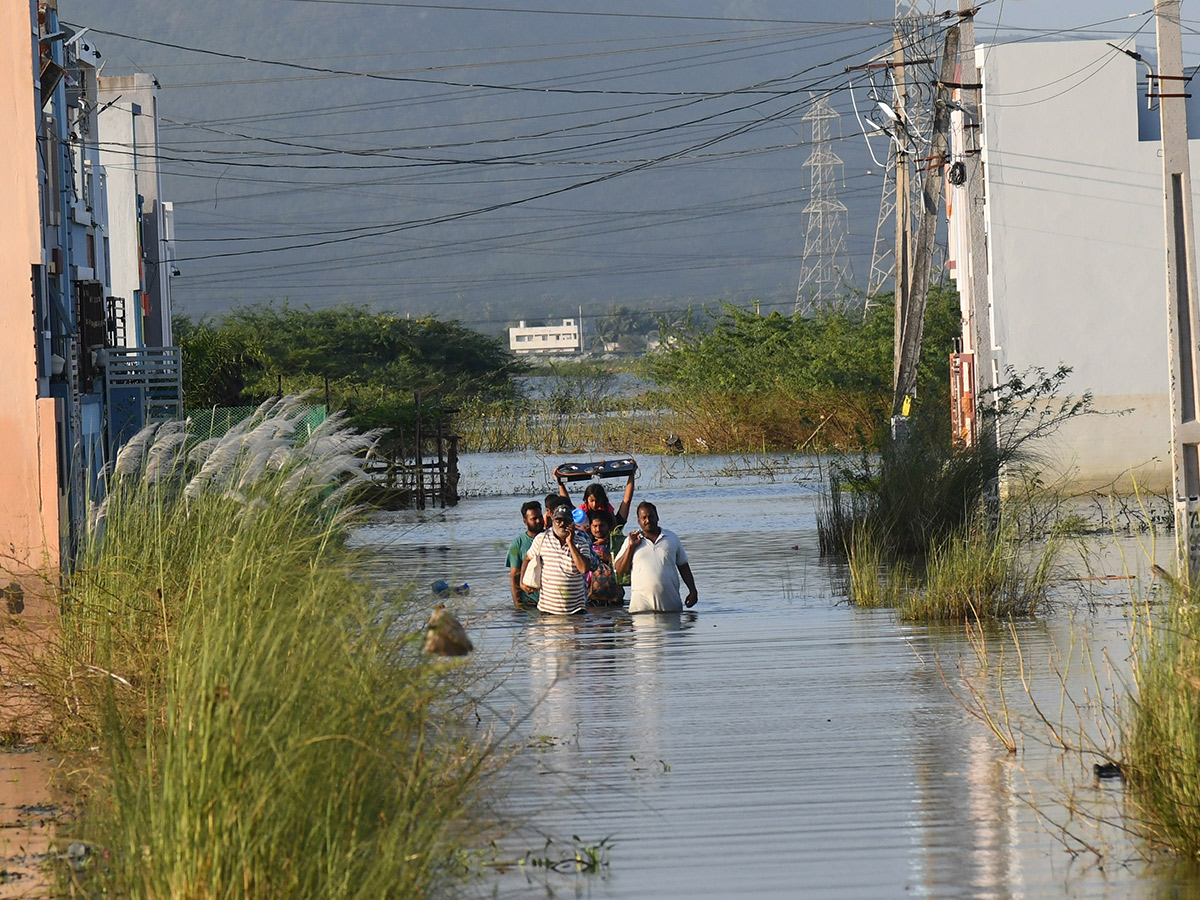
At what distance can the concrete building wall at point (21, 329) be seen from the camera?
13922mm

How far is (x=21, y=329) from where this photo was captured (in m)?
14.1

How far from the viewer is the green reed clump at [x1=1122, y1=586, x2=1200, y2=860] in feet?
20.9

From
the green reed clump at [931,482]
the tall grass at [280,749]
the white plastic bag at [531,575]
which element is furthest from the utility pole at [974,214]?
the tall grass at [280,749]

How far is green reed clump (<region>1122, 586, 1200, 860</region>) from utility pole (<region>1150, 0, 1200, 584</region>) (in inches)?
173

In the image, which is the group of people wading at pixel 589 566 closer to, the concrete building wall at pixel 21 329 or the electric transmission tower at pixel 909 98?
the concrete building wall at pixel 21 329

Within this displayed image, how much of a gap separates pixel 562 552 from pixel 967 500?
4.51 metres

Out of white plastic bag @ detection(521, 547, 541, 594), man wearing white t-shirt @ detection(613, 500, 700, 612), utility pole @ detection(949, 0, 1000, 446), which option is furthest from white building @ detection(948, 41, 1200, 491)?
white plastic bag @ detection(521, 547, 541, 594)

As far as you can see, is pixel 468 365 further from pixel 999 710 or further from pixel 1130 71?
pixel 999 710

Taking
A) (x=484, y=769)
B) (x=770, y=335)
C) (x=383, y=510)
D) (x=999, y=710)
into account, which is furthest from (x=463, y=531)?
(x=770, y=335)

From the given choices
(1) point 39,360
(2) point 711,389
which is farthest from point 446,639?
(2) point 711,389

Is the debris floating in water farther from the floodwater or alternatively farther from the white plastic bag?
the white plastic bag

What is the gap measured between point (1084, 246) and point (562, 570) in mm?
16579

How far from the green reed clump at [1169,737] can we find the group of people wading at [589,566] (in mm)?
8437

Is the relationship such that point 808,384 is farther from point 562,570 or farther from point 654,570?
point 562,570
